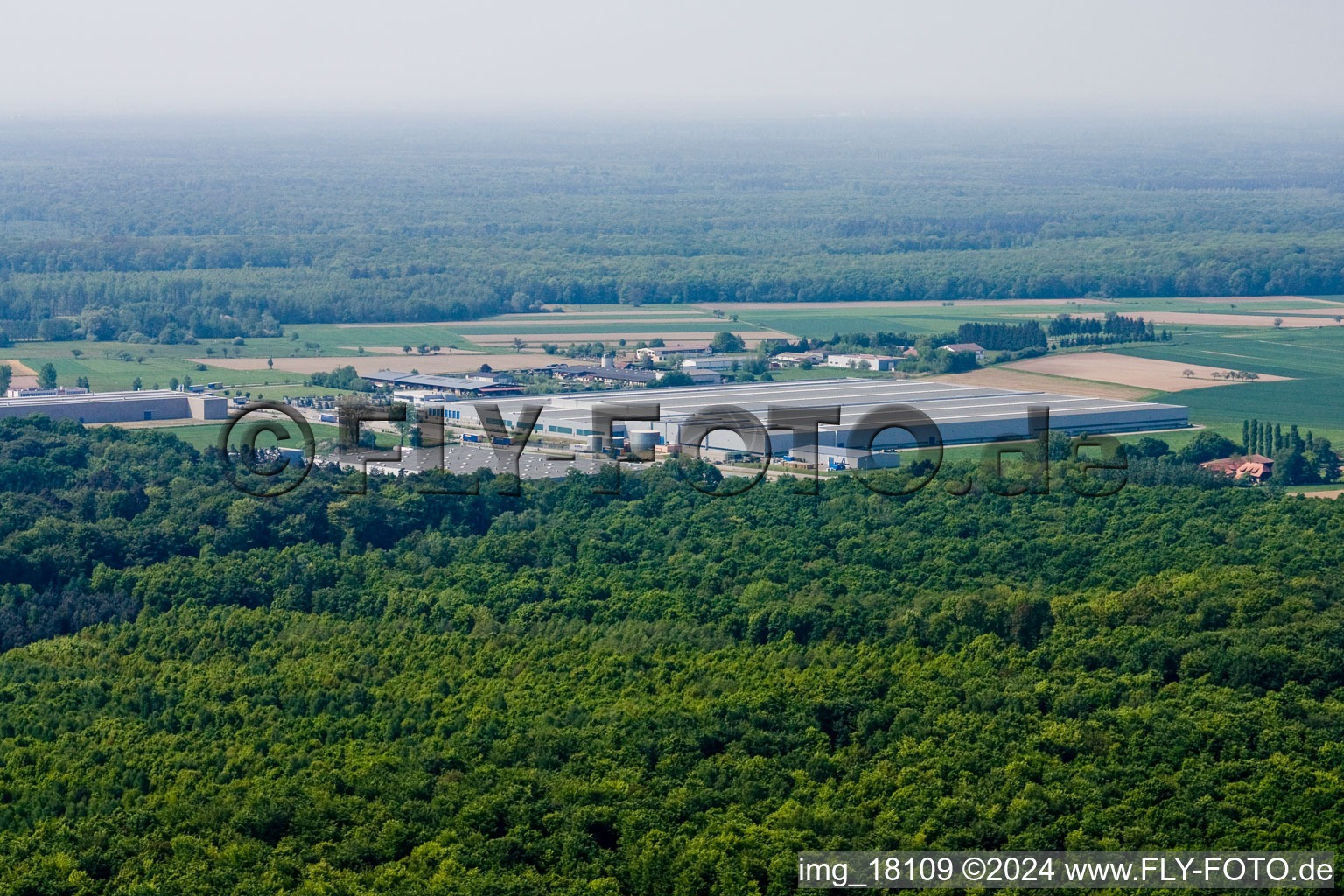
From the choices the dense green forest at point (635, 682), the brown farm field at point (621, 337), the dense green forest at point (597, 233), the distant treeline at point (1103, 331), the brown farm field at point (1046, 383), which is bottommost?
the dense green forest at point (635, 682)

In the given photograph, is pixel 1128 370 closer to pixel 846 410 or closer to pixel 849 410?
pixel 849 410

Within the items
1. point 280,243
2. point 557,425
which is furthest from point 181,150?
point 557,425

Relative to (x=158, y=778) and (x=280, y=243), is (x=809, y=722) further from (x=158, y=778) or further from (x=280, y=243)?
(x=280, y=243)

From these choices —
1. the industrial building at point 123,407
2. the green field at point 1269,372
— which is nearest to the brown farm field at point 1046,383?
the green field at point 1269,372

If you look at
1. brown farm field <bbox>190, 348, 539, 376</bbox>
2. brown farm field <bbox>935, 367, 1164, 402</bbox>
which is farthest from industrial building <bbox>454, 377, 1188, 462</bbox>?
brown farm field <bbox>190, 348, 539, 376</bbox>

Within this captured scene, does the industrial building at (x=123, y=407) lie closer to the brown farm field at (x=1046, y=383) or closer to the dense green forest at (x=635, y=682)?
the dense green forest at (x=635, y=682)

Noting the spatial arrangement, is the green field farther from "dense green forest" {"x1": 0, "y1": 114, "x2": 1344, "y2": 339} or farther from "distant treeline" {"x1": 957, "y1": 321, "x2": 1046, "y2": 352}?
"dense green forest" {"x1": 0, "y1": 114, "x2": 1344, "y2": 339}

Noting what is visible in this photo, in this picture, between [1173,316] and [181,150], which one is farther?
[181,150]
